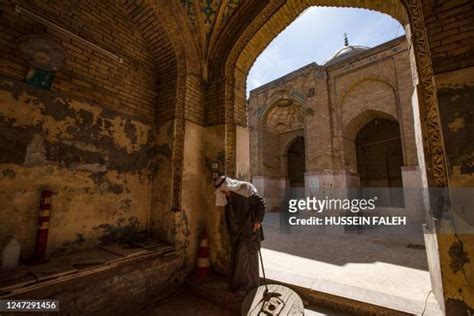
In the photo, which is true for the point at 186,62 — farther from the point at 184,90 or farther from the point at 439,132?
the point at 439,132

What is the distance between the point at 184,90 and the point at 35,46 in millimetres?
2131

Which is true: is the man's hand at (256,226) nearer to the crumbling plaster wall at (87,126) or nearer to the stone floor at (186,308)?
the stone floor at (186,308)

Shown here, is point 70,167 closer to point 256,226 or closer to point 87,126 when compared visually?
point 87,126

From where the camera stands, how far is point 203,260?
13.0 feet

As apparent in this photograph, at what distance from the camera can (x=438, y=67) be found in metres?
2.55

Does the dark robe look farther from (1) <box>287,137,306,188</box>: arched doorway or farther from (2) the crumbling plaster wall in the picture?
(1) <box>287,137,306,188</box>: arched doorway

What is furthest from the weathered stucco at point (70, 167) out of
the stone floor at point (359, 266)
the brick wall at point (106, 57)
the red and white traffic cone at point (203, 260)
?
the stone floor at point (359, 266)

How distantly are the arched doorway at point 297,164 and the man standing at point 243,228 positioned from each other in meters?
14.7

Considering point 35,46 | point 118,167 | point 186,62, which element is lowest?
point 118,167

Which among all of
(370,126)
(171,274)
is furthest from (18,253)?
(370,126)

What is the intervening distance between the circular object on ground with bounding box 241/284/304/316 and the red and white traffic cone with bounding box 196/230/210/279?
1.05m

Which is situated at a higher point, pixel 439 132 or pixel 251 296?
pixel 439 132

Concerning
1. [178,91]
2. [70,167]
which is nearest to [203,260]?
[70,167]

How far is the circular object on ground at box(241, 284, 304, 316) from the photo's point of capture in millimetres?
2746
